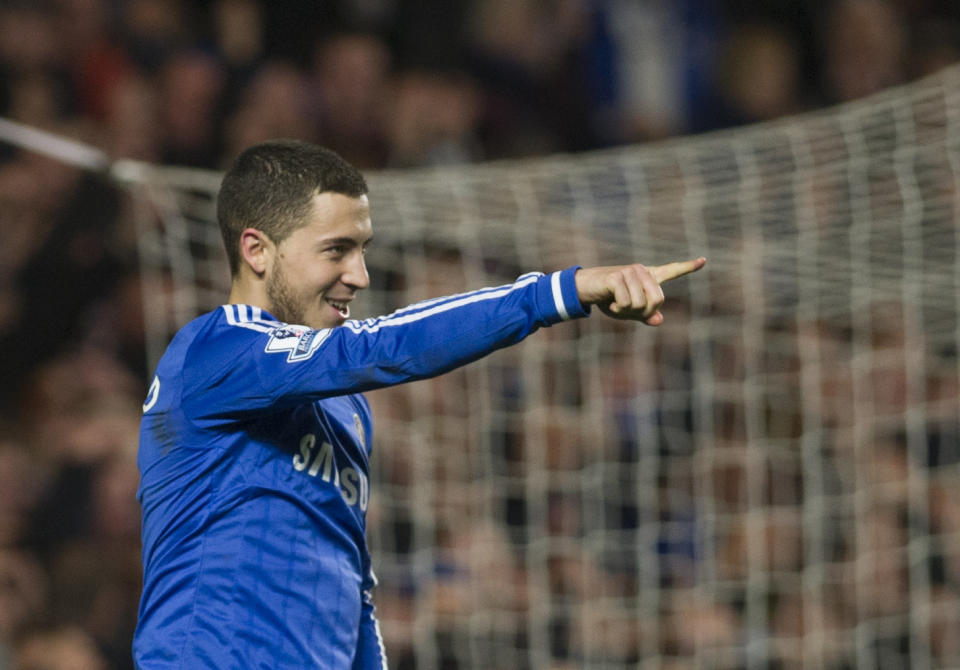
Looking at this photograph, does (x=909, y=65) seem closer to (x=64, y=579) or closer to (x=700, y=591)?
(x=700, y=591)

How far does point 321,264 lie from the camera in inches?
87.0

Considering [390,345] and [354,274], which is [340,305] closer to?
[354,274]

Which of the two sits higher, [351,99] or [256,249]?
[351,99]

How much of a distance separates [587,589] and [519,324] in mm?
2787

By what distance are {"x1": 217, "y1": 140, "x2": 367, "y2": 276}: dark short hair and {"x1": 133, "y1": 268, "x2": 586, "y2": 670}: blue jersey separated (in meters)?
0.17

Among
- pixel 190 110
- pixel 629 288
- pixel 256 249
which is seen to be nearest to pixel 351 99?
pixel 190 110

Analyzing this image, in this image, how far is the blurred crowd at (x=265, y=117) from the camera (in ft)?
14.4

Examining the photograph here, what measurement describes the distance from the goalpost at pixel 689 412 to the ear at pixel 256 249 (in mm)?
1907

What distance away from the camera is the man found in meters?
1.90

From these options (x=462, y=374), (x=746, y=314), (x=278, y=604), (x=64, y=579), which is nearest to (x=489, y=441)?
Result: (x=462, y=374)

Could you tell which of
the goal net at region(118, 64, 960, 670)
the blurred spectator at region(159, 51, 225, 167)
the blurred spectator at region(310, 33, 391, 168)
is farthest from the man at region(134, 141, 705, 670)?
the blurred spectator at region(310, 33, 391, 168)

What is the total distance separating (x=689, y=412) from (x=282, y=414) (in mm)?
2885

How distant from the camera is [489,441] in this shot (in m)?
4.68

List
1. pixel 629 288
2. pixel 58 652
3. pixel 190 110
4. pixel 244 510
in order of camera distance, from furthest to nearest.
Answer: pixel 190 110
pixel 58 652
pixel 244 510
pixel 629 288
